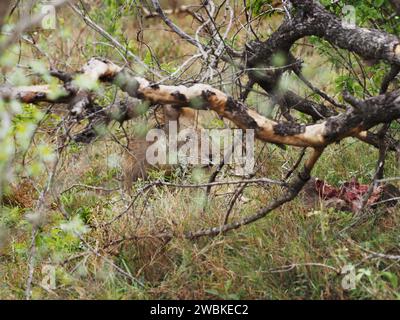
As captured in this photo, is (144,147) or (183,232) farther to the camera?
(144,147)

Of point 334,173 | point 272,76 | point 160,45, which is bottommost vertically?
point 334,173

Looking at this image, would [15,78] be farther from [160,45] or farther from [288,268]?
[160,45]

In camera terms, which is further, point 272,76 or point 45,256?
point 272,76

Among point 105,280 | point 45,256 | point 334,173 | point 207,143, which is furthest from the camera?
point 207,143

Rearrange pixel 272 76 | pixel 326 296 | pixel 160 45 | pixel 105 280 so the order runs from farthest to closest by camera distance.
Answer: pixel 160 45
pixel 272 76
pixel 105 280
pixel 326 296

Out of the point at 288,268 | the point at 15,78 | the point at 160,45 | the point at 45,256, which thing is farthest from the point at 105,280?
the point at 160,45

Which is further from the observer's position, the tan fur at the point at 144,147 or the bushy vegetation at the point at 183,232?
the tan fur at the point at 144,147

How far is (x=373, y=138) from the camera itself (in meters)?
3.42

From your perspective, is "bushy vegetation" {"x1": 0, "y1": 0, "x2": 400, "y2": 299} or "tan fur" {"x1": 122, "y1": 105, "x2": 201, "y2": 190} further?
"tan fur" {"x1": 122, "y1": 105, "x2": 201, "y2": 190}

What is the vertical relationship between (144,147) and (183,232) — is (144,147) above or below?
above

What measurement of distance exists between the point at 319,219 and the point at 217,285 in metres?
0.64

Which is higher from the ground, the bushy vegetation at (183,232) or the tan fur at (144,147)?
the tan fur at (144,147)

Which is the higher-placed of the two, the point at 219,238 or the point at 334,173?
the point at 334,173

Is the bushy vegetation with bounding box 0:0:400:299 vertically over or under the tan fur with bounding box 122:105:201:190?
under
